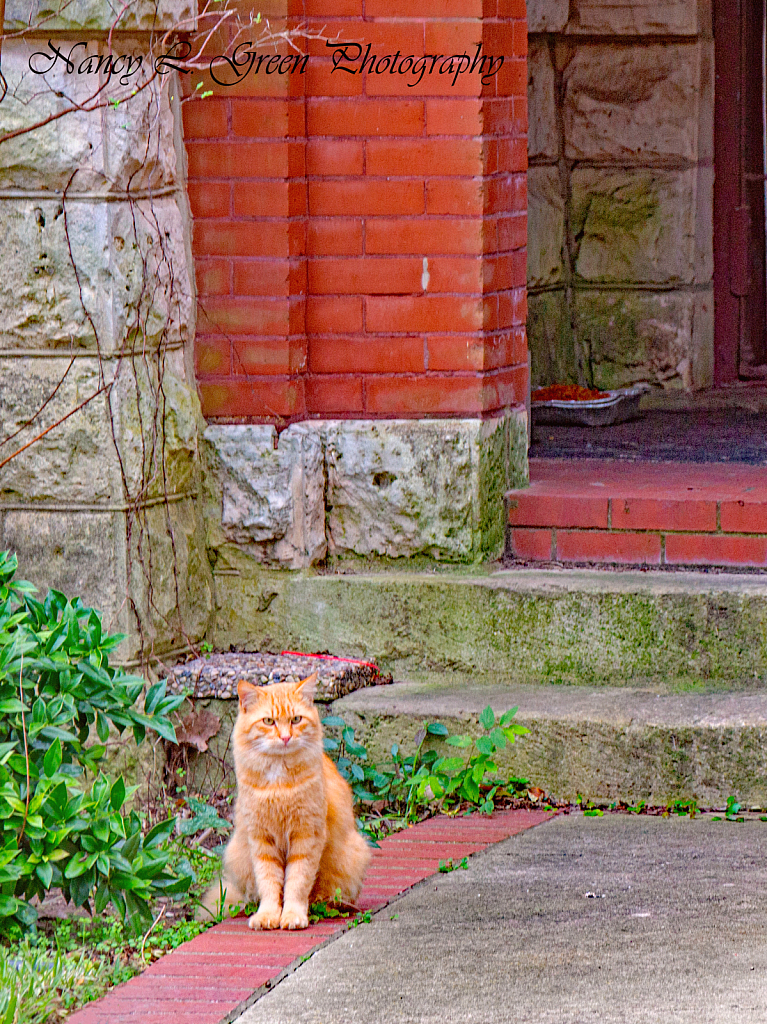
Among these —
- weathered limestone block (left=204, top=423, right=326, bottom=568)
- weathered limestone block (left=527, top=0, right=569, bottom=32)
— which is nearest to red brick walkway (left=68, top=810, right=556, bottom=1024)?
weathered limestone block (left=204, top=423, right=326, bottom=568)

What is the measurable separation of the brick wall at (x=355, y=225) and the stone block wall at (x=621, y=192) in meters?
2.51

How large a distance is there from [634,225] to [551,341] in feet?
2.22

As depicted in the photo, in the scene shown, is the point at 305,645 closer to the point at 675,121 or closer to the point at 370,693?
the point at 370,693

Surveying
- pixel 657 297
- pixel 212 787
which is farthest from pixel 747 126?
pixel 212 787

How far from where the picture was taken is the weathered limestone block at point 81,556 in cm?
441

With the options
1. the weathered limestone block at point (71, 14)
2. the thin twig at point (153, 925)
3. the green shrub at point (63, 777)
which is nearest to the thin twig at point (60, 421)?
the green shrub at point (63, 777)

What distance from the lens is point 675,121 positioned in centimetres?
727

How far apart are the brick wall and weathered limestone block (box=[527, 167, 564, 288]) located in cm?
244

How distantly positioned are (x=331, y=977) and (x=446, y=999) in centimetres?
→ 26

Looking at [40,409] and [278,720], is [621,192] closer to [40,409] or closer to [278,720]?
[40,409]

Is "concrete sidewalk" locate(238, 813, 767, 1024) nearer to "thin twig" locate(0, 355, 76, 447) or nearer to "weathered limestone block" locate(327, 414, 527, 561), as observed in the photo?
"weathered limestone block" locate(327, 414, 527, 561)

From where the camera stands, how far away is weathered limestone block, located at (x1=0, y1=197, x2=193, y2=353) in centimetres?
430

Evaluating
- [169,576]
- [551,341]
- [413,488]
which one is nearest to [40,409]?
[169,576]

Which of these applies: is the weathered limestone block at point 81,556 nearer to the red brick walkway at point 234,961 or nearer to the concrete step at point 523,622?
the concrete step at point 523,622
